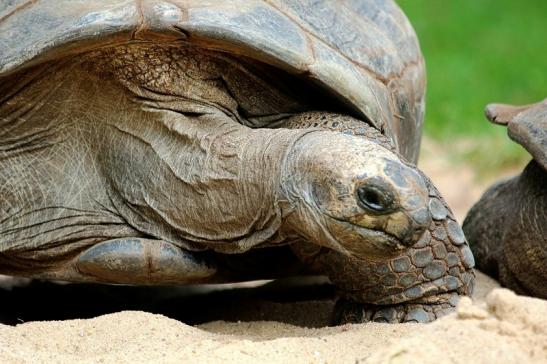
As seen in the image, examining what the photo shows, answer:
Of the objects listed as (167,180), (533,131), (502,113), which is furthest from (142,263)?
(502,113)

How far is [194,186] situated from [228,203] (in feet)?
0.54

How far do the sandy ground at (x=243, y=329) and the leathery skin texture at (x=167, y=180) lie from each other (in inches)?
9.0

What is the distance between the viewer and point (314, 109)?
12.9 feet

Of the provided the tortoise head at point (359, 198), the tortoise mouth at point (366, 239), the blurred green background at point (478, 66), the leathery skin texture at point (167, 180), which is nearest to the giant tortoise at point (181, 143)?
the leathery skin texture at point (167, 180)

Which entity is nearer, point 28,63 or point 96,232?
point 28,63

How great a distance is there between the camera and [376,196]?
296cm

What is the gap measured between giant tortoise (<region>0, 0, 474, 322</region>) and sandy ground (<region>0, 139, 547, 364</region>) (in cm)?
23

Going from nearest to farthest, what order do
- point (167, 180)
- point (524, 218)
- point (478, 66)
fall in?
point (167, 180)
point (524, 218)
point (478, 66)

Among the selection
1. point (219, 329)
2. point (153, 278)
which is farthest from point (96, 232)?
point (219, 329)

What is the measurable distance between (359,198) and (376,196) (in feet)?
0.18

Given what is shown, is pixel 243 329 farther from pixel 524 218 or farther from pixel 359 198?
pixel 524 218

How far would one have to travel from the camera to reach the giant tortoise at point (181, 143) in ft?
11.5

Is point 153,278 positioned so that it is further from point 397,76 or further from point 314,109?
point 397,76

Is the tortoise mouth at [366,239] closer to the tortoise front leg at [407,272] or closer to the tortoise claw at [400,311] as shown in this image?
the tortoise front leg at [407,272]
